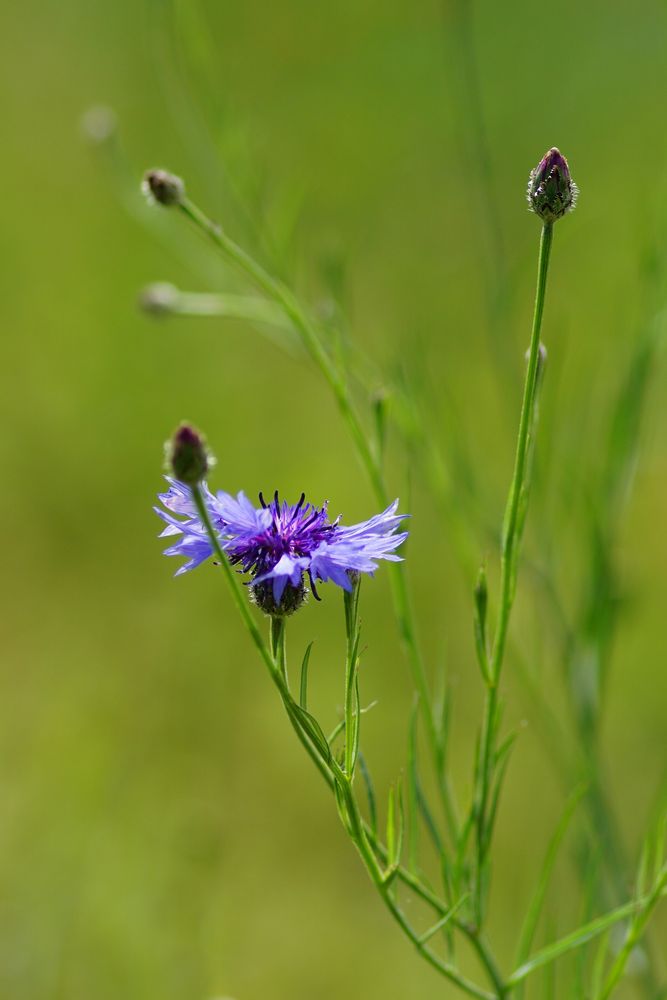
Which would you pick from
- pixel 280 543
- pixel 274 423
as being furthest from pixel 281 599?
pixel 274 423

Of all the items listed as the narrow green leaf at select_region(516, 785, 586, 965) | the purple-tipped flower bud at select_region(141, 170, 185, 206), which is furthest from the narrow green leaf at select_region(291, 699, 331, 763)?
the purple-tipped flower bud at select_region(141, 170, 185, 206)

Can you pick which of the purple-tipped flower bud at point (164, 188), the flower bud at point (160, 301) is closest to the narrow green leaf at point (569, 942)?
the purple-tipped flower bud at point (164, 188)

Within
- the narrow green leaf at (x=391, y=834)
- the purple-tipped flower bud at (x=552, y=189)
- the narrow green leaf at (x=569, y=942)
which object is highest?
the purple-tipped flower bud at (x=552, y=189)

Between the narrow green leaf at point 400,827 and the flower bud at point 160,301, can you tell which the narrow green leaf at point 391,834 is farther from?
the flower bud at point 160,301

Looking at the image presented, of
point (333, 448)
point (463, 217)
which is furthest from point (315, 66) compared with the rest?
point (333, 448)

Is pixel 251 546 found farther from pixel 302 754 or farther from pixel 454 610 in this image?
pixel 454 610

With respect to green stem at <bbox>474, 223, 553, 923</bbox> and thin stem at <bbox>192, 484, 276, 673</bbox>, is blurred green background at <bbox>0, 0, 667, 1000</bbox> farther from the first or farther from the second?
thin stem at <bbox>192, 484, 276, 673</bbox>

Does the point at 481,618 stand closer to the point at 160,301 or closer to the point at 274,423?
the point at 160,301

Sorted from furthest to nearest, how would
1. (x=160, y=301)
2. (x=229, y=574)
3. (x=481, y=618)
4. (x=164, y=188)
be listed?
(x=160, y=301) < (x=164, y=188) < (x=481, y=618) < (x=229, y=574)
